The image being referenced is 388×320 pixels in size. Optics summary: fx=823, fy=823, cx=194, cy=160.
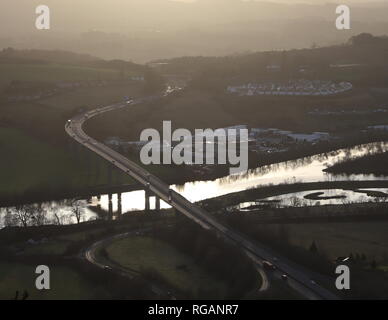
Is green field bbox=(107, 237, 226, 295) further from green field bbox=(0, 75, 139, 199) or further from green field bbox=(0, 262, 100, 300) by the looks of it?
green field bbox=(0, 75, 139, 199)

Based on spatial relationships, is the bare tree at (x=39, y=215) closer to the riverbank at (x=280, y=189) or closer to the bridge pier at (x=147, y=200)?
the bridge pier at (x=147, y=200)

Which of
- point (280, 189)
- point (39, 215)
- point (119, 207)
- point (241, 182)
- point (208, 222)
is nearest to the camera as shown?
point (208, 222)

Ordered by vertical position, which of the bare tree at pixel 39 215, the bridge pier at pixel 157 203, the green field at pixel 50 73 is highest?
the green field at pixel 50 73

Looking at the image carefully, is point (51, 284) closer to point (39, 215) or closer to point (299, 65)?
point (39, 215)

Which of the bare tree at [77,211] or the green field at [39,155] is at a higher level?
the green field at [39,155]

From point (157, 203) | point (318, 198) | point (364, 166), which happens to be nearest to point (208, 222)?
point (157, 203)

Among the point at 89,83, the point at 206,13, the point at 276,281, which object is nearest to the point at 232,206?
the point at 276,281

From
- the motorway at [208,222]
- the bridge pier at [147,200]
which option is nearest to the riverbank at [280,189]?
the bridge pier at [147,200]
